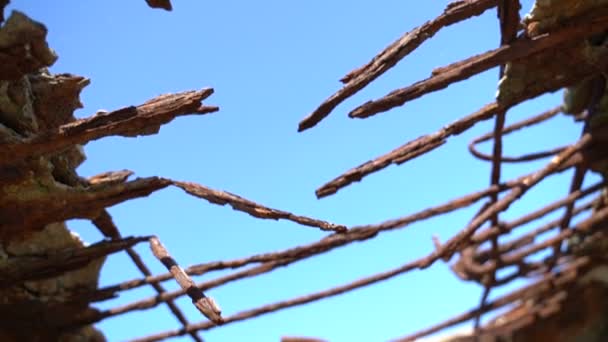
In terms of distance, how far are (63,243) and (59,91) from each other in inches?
81.0

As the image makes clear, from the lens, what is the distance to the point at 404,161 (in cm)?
476

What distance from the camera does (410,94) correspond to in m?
4.07

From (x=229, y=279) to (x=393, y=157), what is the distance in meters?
2.04

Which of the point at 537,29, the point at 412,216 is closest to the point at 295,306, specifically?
the point at 412,216

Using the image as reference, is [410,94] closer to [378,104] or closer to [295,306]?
[378,104]

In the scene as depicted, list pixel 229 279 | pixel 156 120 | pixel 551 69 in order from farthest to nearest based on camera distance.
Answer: pixel 229 279
pixel 551 69
pixel 156 120

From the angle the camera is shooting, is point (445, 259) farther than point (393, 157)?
Yes

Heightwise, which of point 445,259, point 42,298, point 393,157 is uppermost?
point 42,298

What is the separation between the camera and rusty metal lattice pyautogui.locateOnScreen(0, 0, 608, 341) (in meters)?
3.75

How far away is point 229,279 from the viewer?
5.90 m

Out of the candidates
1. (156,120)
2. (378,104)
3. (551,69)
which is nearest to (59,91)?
(156,120)

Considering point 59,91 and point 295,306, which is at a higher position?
point 59,91

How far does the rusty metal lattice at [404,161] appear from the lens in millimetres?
3750

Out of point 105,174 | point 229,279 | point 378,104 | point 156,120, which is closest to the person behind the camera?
point 156,120
